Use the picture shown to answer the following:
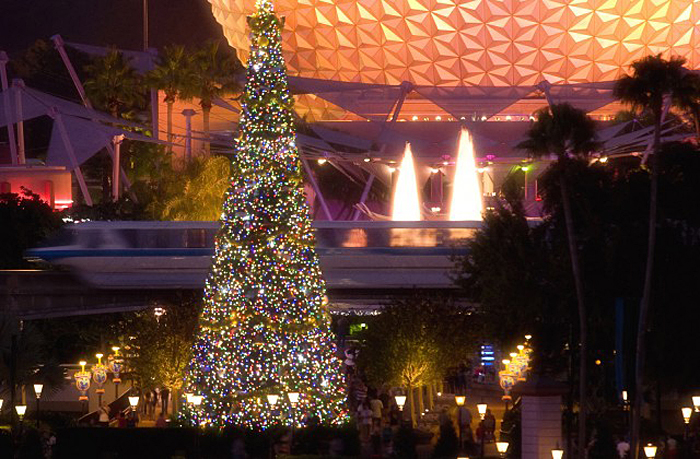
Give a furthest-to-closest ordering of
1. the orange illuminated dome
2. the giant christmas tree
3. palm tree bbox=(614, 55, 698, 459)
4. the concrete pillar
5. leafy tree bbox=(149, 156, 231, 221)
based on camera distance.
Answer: the orange illuminated dome → leafy tree bbox=(149, 156, 231, 221) → the giant christmas tree → palm tree bbox=(614, 55, 698, 459) → the concrete pillar

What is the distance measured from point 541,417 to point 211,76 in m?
41.0

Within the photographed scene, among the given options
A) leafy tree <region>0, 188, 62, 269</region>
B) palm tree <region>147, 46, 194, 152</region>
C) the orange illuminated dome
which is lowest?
leafy tree <region>0, 188, 62, 269</region>

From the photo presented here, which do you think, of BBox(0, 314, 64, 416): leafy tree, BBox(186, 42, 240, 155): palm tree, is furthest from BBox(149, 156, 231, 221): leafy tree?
BBox(0, 314, 64, 416): leafy tree

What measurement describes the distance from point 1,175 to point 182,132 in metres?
9.94

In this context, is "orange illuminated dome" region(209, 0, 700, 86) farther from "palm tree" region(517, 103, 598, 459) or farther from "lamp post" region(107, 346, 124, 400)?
"palm tree" region(517, 103, 598, 459)

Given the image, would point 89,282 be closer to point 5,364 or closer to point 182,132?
Result: point 5,364

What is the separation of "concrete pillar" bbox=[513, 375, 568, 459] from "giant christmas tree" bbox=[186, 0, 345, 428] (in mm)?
7065

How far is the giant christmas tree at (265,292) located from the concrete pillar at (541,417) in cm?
707

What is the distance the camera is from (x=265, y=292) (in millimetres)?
34438

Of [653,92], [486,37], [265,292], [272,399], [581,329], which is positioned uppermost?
[486,37]

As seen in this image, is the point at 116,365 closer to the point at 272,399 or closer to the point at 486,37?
the point at 272,399

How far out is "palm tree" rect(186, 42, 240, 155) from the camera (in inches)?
2616

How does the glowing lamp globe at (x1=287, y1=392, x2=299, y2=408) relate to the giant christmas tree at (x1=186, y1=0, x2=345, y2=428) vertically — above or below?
below

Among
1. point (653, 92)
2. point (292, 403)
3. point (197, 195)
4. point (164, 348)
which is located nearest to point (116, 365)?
point (164, 348)
